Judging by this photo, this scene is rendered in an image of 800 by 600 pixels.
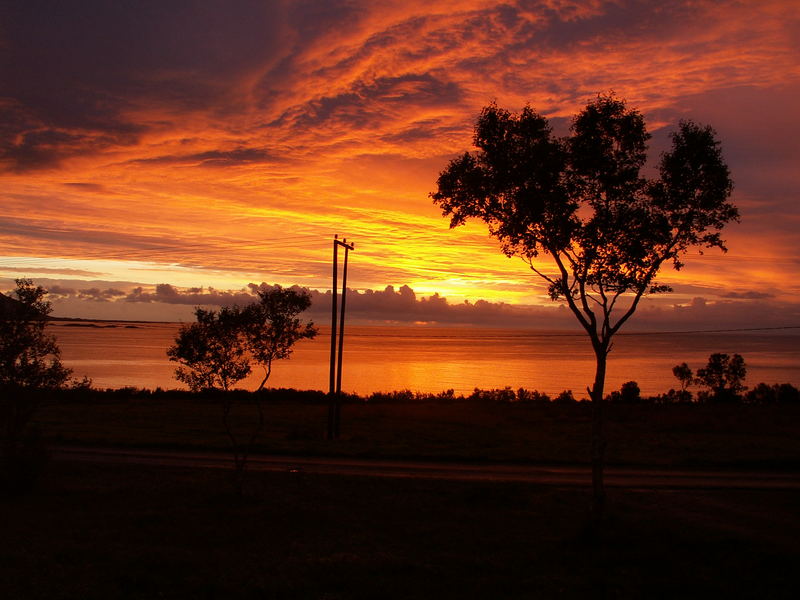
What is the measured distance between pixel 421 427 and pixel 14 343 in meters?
23.0

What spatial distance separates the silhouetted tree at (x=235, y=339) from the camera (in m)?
16.7

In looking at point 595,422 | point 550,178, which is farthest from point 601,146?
point 595,422

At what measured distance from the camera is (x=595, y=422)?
13.3 metres

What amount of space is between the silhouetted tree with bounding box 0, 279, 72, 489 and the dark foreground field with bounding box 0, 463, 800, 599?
1.14 m

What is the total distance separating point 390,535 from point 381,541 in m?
0.61

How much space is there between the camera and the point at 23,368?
17391 mm

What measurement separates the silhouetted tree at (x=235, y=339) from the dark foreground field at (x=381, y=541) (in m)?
2.76

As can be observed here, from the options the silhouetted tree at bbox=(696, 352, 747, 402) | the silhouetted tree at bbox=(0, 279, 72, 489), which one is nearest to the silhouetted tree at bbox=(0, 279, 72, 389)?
the silhouetted tree at bbox=(0, 279, 72, 489)

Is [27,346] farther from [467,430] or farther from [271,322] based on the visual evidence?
[467,430]

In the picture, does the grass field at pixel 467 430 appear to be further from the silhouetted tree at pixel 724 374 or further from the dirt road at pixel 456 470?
the silhouetted tree at pixel 724 374

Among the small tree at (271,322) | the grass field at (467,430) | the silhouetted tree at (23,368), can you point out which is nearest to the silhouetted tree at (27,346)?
the silhouetted tree at (23,368)

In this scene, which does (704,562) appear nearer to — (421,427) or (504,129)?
(504,129)

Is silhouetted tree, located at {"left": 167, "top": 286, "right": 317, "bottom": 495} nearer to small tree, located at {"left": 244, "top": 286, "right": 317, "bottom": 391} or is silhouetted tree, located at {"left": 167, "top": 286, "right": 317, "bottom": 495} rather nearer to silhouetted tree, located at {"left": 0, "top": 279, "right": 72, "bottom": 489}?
small tree, located at {"left": 244, "top": 286, "right": 317, "bottom": 391}

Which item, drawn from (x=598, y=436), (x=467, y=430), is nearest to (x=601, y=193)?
(x=598, y=436)
